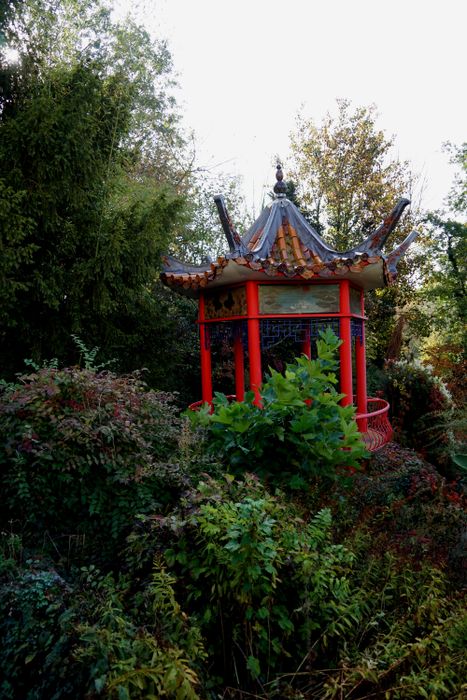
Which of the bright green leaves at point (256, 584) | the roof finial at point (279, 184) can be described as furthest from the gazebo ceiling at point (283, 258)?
the bright green leaves at point (256, 584)

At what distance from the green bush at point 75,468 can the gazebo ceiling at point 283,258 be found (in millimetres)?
2936

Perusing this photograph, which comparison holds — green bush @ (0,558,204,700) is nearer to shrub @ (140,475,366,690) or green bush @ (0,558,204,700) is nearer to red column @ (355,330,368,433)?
shrub @ (140,475,366,690)

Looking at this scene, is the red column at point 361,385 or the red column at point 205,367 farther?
the red column at point 205,367

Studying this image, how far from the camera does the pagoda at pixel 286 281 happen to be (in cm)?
638

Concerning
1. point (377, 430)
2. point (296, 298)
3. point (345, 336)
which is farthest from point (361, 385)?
point (296, 298)

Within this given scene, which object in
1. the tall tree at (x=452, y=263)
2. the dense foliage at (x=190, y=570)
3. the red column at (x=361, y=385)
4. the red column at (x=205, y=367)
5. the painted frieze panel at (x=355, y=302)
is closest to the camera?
the dense foliage at (x=190, y=570)

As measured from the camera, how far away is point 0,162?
658cm

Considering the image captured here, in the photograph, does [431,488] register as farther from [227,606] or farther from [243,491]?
[227,606]

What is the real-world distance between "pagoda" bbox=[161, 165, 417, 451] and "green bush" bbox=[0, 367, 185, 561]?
9.43ft

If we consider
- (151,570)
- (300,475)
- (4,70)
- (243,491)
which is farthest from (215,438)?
(4,70)

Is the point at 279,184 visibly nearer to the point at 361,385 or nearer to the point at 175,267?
the point at 175,267

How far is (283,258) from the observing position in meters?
7.02

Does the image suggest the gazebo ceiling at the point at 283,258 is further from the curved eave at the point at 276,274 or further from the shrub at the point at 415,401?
the shrub at the point at 415,401

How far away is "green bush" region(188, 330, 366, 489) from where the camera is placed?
408 centimetres
